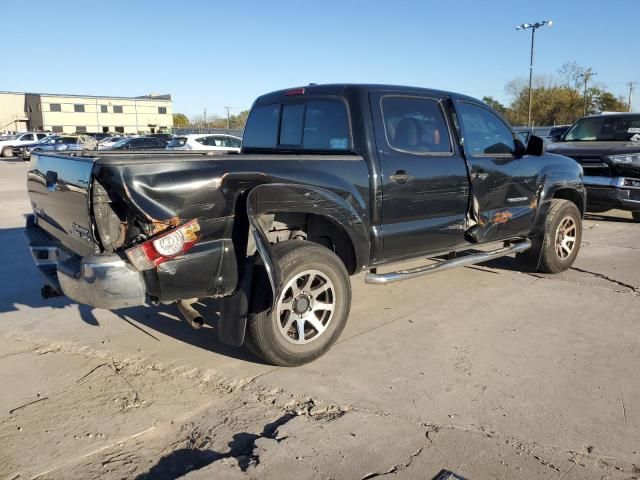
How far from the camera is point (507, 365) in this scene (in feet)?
12.6

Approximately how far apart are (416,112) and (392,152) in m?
0.60

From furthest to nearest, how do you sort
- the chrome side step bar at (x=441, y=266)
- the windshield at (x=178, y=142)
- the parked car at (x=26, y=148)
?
the parked car at (x=26, y=148), the windshield at (x=178, y=142), the chrome side step bar at (x=441, y=266)

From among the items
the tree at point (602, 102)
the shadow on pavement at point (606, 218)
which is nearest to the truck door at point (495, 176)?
the shadow on pavement at point (606, 218)

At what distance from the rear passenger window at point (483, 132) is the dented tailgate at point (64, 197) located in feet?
10.8

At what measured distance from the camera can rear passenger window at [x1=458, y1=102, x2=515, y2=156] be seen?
5043 millimetres

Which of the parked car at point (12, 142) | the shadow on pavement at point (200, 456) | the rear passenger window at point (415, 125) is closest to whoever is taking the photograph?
the shadow on pavement at point (200, 456)

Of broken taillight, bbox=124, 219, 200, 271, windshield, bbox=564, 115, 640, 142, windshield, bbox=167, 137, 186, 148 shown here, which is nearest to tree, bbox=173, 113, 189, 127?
windshield, bbox=167, 137, 186, 148

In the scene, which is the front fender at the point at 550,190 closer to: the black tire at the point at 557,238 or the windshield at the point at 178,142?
the black tire at the point at 557,238

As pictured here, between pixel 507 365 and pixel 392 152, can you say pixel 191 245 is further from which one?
pixel 507 365

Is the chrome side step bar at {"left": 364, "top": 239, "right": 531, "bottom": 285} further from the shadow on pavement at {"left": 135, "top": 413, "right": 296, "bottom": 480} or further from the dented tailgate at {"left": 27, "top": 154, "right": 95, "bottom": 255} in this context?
the dented tailgate at {"left": 27, "top": 154, "right": 95, "bottom": 255}

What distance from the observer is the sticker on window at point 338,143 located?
14.2 feet

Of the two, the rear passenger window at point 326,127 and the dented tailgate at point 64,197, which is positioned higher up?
the rear passenger window at point 326,127

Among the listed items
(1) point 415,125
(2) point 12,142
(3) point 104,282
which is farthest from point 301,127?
(2) point 12,142

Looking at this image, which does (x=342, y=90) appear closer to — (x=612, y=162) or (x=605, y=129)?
(x=612, y=162)
